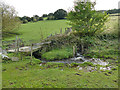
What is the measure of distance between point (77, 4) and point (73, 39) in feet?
10.9

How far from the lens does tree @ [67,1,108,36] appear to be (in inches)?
409

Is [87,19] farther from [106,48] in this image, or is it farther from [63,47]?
[63,47]

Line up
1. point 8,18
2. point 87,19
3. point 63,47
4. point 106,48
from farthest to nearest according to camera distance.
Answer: point 8,18 < point 87,19 < point 106,48 < point 63,47

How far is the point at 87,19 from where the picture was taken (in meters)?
10.8

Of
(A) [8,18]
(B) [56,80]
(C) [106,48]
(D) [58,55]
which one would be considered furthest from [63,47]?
(A) [8,18]

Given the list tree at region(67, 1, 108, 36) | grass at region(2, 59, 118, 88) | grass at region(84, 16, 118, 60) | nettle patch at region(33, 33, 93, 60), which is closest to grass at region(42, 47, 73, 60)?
nettle patch at region(33, 33, 93, 60)

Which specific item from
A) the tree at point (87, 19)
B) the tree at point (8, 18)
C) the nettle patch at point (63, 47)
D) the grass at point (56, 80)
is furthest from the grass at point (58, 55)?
the tree at point (8, 18)

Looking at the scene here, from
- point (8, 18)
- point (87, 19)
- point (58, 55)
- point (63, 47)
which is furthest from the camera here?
point (8, 18)

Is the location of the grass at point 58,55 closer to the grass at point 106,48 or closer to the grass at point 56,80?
the grass at point 106,48

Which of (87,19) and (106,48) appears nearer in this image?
(106,48)

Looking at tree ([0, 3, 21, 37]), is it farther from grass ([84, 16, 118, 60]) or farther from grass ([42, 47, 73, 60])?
grass ([84, 16, 118, 60])

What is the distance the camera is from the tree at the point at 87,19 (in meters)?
10.4

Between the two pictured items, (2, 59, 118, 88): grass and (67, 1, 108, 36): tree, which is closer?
(2, 59, 118, 88): grass

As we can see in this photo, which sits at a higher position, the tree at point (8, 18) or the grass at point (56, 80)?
the tree at point (8, 18)
